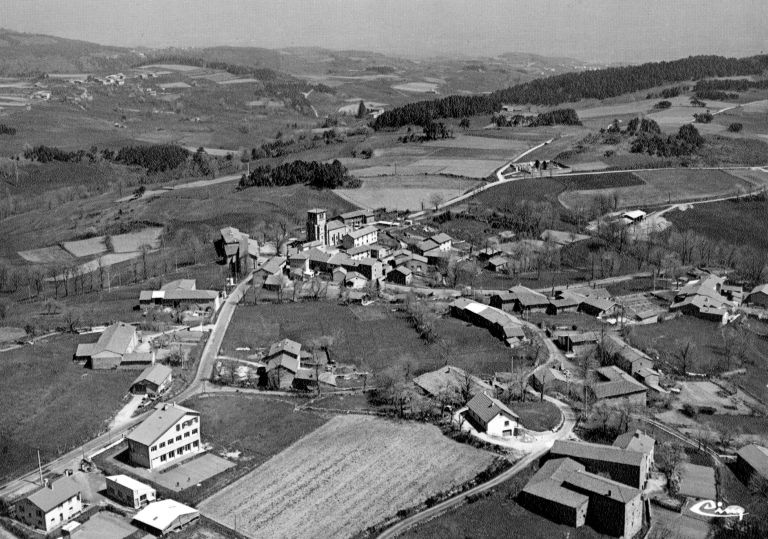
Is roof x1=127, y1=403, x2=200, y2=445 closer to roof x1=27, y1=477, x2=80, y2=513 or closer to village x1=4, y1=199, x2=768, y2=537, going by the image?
village x1=4, y1=199, x2=768, y2=537

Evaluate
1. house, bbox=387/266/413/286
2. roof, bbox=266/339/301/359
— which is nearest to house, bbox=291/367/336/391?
roof, bbox=266/339/301/359

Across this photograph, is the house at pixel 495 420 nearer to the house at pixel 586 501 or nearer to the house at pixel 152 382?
the house at pixel 586 501

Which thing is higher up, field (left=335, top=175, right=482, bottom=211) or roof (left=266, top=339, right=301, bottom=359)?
field (left=335, top=175, right=482, bottom=211)

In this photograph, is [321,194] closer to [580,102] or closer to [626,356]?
[626,356]

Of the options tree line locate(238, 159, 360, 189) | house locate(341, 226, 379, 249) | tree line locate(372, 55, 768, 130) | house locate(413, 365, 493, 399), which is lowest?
house locate(413, 365, 493, 399)

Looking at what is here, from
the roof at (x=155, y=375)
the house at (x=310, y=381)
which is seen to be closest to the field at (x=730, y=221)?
the house at (x=310, y=381)

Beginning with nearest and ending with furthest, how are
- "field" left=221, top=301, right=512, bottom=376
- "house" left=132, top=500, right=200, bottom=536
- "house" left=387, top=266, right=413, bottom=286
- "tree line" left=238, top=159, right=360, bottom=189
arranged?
"house" left=132, top=500, right=200, bottom=536 < "field" left=221, top=301, right=512, bottom=376 < "house" left=387, top=266, right=413, bottom=286 < "tree line" left=238, top=159, right=360, bottom=189

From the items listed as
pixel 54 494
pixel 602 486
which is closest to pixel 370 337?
pixel 602 486

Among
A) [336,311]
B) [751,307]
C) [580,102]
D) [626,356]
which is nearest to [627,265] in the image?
[751,307]
